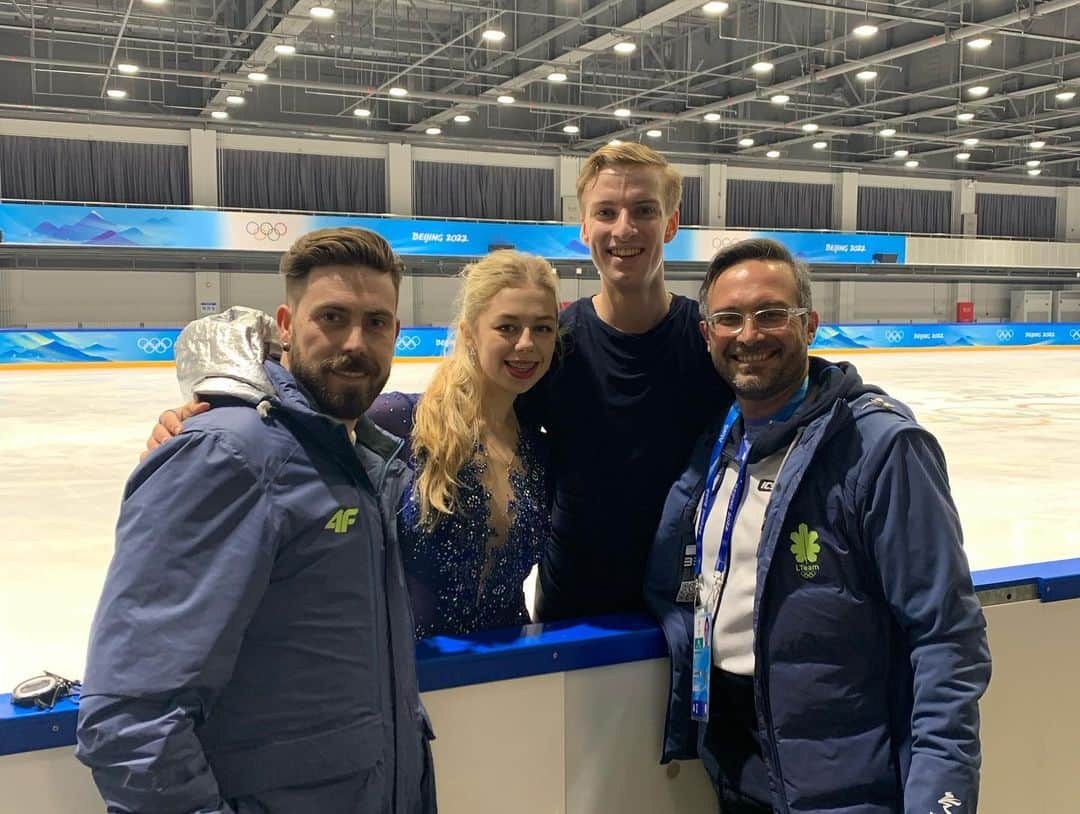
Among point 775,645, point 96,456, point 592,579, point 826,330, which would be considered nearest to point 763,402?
point 775,645

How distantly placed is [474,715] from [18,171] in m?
22.9

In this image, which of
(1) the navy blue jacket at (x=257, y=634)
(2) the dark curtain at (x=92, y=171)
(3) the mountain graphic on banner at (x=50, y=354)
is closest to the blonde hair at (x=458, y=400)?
(1) the navy blue jacket at (x=257, y=634)

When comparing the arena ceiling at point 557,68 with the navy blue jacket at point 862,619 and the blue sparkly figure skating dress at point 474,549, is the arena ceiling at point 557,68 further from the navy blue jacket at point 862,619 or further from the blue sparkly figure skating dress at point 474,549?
the navy blue jacket at point 862,619

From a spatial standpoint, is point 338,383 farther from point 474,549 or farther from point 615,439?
point 615,439

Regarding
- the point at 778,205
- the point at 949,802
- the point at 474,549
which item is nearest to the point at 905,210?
the point at 778,205

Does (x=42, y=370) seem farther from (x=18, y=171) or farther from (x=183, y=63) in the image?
(x=183, y=63)

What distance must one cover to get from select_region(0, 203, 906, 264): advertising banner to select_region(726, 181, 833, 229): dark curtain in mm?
2170

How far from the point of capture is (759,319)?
164 cm

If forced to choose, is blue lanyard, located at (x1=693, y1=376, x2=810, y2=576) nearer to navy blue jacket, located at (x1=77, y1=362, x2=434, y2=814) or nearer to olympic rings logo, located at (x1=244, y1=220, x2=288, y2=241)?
navy blue jacket, located at (x1=77, y1=362, x2=434, y2=814)

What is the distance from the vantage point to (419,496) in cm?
173

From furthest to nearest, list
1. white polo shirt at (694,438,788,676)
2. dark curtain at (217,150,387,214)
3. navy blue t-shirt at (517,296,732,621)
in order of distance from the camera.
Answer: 1. dark curtain at (217,150,387,214)
2. navy blue t-shirt at (517,296,732,621)
3. white polo shirt at (694,438,788,676)

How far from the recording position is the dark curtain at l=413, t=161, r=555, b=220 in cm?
2480

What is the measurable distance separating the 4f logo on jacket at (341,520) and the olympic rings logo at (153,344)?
16686 mm

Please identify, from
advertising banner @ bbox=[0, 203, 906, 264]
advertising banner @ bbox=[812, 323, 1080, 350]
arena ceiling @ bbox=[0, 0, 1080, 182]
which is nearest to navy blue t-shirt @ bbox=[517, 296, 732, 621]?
arena ceiling @ bbox=[0, 0, 1080, 182]
